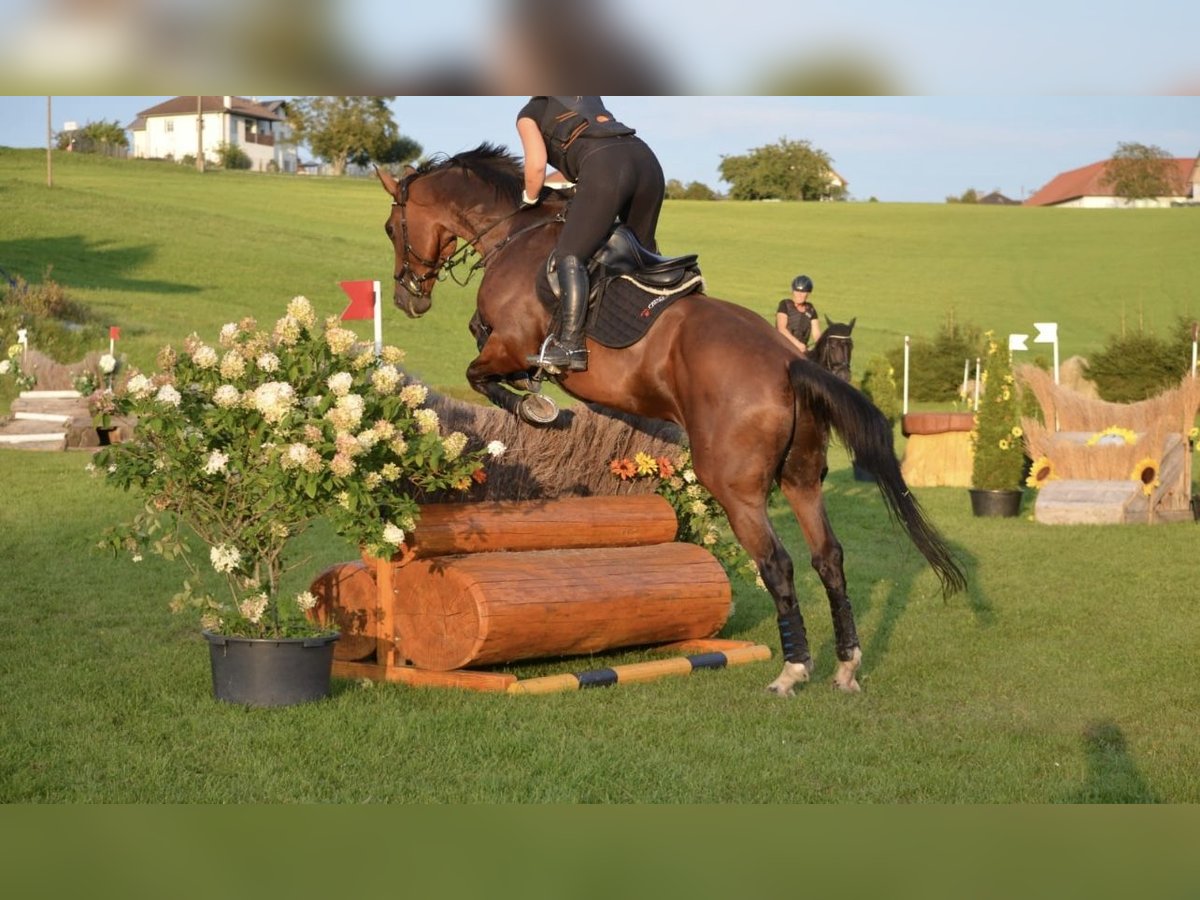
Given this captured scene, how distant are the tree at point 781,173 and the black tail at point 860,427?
221 ft

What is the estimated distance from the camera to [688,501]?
803 cm

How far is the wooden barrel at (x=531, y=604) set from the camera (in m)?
6.37

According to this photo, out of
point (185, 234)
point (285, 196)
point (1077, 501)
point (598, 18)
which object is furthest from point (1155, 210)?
point (598, 18)

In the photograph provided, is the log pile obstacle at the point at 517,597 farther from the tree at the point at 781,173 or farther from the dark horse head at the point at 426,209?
the tree at the point at 781,173

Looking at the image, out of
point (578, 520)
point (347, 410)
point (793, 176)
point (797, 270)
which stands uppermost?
point (793, 176)

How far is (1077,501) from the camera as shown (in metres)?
14.5

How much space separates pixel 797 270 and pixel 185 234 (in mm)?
23763

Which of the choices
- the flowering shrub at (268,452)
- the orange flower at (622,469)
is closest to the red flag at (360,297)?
the orange flower at (622,469)

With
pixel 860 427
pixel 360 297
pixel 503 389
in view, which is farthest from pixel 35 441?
pixel 860 427

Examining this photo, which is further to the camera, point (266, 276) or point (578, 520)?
point (266, 276)

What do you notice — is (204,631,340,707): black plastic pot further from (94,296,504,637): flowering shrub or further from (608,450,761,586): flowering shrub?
(608,450,761,586): flowering shrub

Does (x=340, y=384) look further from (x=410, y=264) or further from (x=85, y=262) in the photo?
(x=85, y=262)

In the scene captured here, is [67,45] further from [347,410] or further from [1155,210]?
[1155,210]

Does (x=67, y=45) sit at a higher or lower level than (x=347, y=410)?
higher
